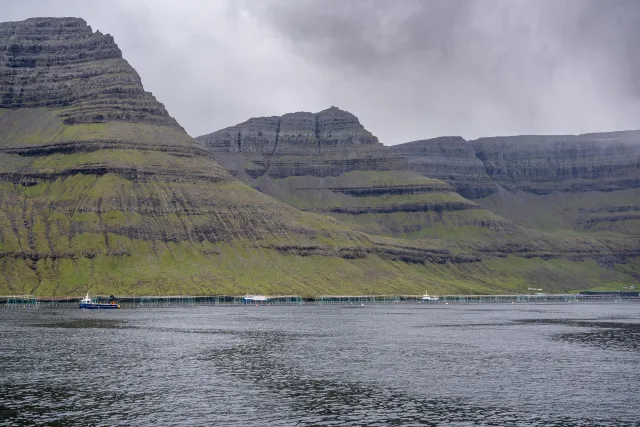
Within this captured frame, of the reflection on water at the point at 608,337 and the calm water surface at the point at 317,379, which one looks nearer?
the calm water surface at the point at 317,379

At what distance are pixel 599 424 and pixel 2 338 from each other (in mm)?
114808

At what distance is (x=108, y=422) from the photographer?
8025 cm

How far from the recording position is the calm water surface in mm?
84081

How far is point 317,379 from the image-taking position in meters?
108

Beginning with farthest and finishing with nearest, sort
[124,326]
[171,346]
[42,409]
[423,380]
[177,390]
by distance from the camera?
[124,326] → [171,346] → [423,380] → [177,390] → [42,409]

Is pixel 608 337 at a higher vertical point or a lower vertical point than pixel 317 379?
higher

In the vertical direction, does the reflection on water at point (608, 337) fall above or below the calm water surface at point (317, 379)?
above

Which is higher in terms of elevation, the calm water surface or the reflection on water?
the reflection on water

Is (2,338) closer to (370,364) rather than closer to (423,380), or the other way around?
(370,364)

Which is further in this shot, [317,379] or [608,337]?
[608,337]

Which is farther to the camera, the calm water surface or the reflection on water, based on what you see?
the reflection on water

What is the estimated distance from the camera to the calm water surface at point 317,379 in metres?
84.1

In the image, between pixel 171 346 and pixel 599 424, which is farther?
pixel 171 346

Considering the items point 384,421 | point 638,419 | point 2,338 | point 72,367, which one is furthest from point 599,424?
point 2,338
